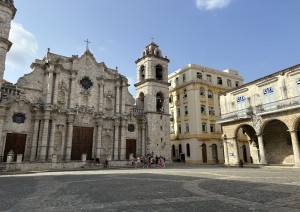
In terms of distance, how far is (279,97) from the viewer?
25.2 metres

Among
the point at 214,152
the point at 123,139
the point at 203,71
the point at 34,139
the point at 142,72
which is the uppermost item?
the point at 203,71

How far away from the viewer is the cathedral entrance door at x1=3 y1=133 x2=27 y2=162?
84.0 feet

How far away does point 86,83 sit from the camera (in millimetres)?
33688

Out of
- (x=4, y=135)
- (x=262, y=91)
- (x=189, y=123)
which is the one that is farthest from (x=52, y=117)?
(x=262, y=91)

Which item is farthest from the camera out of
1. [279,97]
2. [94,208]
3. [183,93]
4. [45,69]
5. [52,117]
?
[183,93]

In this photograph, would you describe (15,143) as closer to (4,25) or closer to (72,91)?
(72,91)

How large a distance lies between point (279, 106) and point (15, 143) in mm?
30340

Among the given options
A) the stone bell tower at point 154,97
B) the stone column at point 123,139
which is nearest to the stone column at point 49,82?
the stone column at point 123,139

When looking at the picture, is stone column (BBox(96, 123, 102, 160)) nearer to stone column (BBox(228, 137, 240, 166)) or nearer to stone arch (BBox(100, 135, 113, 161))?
stone arch (BBox(100, 135, 113, 161))

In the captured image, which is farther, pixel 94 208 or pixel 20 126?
pixel 20 126

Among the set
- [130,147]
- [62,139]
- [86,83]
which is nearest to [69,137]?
[62,139]

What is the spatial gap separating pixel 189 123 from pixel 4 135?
28.8m

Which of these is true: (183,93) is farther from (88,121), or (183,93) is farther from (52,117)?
(52,117)

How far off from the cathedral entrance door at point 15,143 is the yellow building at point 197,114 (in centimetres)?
2620
